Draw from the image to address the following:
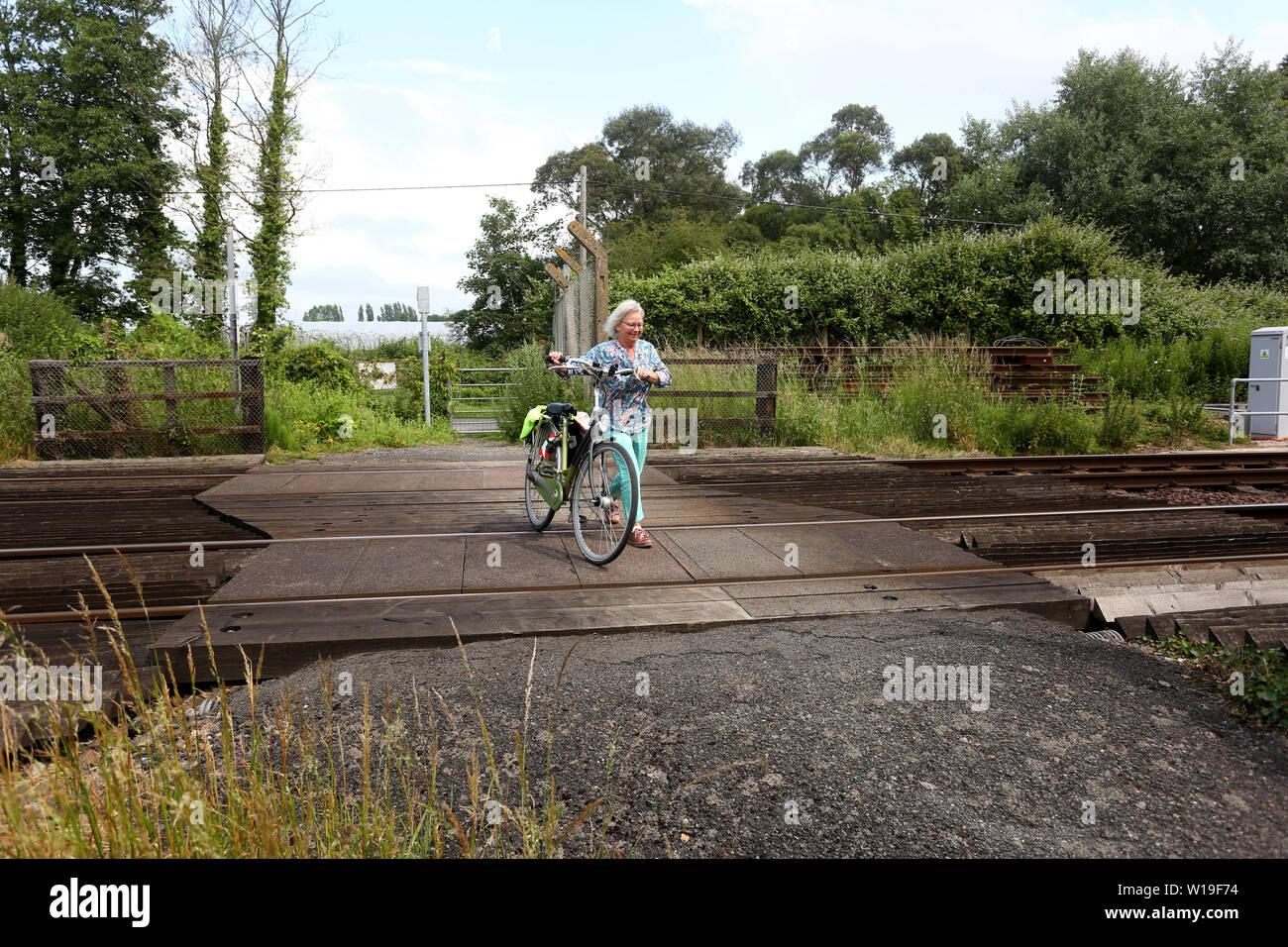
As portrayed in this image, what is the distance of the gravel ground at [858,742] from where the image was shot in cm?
260

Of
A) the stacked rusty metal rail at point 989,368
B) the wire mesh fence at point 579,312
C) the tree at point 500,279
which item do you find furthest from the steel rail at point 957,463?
the tree at point 500,279

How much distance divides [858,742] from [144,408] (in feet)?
39.1

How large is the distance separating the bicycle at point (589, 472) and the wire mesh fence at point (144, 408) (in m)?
7.18

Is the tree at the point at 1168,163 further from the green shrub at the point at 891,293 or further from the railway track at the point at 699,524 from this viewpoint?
the railway track at the point at 699,524

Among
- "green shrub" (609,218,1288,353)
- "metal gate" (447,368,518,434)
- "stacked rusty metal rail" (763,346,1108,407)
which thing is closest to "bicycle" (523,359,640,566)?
"stacked rusty metal rail" (763,346,1108,407)

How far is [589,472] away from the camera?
232 inches

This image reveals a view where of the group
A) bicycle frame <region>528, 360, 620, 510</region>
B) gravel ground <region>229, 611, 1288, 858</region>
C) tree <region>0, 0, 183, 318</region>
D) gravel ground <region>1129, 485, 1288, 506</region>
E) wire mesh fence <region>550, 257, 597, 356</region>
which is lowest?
gravel ground <region>229, 611, 1288, 858</region>

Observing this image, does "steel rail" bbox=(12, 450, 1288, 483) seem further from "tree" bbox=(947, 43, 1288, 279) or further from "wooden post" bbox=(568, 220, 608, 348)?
"tree" bbox=(947, 43, 1288, 279)

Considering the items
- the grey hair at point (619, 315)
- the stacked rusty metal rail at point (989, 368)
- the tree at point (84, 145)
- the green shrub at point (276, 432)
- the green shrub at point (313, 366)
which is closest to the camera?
the grey hair at point (619, 315)

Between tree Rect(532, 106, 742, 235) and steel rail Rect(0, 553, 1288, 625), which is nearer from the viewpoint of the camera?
steel rail Rect(0, 553, 1288, 625)

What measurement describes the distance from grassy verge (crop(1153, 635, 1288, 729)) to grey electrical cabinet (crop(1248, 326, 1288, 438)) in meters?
14.4

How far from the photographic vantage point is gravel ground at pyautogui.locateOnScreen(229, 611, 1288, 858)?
260 cm
